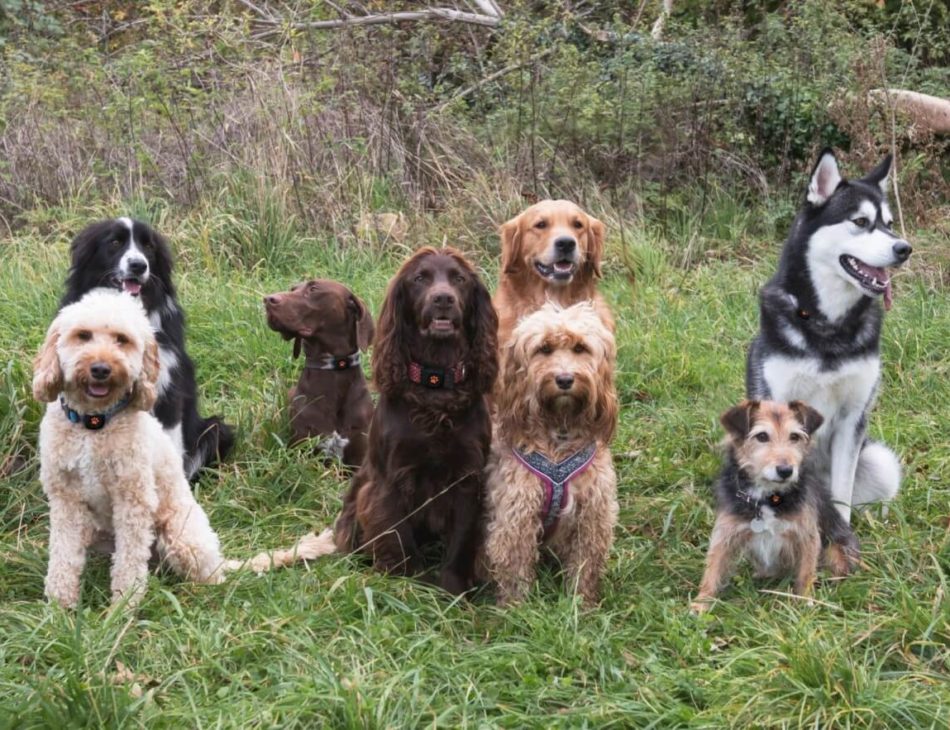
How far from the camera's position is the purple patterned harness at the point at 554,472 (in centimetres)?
436

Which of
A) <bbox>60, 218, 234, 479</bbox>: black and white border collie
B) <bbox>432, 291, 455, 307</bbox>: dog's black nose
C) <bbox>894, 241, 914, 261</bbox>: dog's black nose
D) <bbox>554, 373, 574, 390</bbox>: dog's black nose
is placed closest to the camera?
<bbox>554, 373, 574, 390</bbox>: dog's black nose

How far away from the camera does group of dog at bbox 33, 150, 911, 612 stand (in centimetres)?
423

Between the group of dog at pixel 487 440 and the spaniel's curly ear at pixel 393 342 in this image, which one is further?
the spaniel's curly ear at pixel 393 342

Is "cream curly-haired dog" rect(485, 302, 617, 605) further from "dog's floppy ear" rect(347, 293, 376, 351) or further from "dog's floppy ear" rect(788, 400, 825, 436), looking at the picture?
"dog's floppy ear" rect(347, 293, 376, 351)

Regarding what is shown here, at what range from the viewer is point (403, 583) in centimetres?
443

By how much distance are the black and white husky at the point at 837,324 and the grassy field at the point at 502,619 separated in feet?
1.01

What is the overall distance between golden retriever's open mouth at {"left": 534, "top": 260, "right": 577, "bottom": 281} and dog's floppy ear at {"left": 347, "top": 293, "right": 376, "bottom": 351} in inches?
37.3

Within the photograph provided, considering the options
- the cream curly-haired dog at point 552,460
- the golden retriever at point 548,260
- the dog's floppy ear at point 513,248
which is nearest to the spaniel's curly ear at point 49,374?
the cream curly-haired dog at point 552,460

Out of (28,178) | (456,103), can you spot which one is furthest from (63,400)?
(456,103)

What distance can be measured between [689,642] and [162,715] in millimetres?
1777

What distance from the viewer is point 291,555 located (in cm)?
459

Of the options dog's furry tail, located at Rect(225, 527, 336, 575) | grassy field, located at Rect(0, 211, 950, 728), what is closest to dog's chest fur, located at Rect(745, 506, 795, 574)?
grassy field, located at Rect(0, 211, 950, 728)

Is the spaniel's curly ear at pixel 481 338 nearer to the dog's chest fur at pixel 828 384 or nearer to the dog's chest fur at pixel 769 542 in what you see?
the dog's chest fur at pixel 769 542

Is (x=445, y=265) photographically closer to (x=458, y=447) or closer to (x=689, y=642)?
(x=458, y=447)
